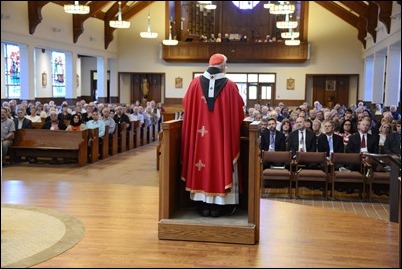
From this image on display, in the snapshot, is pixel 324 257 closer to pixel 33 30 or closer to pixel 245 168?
pixel 245 168

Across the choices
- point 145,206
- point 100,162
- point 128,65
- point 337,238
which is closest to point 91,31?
point 128,65

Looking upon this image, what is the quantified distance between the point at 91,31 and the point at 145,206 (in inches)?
643

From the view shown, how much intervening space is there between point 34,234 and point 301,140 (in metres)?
4.98

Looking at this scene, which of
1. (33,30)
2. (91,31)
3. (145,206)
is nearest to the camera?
(145,206)

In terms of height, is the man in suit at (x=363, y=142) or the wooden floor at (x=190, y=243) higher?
the man in suit at (x=363, y=142)

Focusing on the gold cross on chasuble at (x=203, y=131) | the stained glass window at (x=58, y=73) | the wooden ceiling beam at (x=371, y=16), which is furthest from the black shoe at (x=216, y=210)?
the stained glass window at (x=58, y=73)

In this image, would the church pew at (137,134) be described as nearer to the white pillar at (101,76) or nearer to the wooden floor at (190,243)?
the wooden floor at (190,243)

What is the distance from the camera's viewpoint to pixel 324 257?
3984 mm

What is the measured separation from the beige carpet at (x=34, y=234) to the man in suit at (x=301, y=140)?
169 inches

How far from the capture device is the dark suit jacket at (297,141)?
831 cm

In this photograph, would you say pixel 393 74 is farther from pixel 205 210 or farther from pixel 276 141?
pixel 205 210

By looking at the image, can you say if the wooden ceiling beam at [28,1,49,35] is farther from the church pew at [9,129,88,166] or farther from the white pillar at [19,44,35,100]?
the church pew at [9,129,88,166]

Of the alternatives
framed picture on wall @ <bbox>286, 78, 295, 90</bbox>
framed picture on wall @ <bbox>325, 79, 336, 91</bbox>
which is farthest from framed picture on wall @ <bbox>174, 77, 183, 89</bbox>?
framed picture on wall @ <bbox>325, 79, 336, 91</bbox>

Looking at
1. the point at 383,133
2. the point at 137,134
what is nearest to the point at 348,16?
the point at 137,134
